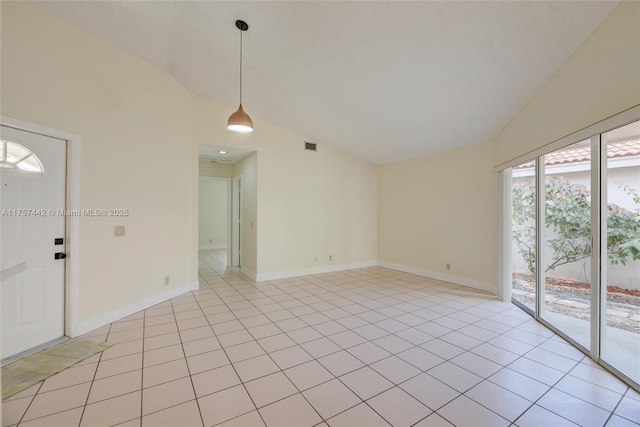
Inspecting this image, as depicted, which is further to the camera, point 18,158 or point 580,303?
point 580,303

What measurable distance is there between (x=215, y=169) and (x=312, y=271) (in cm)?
356

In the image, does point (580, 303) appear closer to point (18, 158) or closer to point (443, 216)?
point (443, 216)

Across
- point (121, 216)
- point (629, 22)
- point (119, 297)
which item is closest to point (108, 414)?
point (119, 297)

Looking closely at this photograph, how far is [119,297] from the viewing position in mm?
3381

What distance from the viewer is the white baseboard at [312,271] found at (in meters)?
5.28

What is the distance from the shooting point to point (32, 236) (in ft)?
8.63

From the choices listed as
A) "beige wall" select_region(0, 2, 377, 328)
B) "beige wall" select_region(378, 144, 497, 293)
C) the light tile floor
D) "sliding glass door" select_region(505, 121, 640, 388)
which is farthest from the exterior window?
"beige wall" select_region(378, 144, 497, 293)

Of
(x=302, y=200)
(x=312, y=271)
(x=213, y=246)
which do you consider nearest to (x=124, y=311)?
(x=312, y=271)

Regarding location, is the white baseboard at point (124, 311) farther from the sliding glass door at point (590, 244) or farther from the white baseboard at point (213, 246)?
the white baseboard at point (213, 246)

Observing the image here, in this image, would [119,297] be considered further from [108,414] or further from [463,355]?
[463,355]

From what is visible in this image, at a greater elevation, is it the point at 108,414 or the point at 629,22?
the point at 629,22

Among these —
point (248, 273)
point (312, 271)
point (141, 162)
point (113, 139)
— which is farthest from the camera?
point (312, 271)

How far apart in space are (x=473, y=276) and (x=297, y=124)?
433 cm

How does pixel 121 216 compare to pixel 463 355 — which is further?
pixel 121 216
